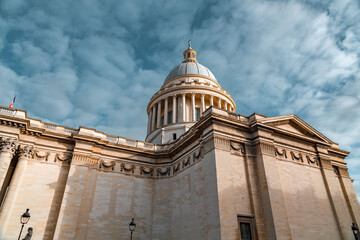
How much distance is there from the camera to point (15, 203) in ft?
70.4

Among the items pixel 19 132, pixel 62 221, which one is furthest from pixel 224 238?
pixel 19 132

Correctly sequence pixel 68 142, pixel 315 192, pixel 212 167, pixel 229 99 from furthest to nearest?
pixel 229 99, pixel 68 142, pixel 315 192, pixel 212 167

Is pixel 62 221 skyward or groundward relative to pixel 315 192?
groundward

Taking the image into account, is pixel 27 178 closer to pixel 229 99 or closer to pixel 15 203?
pixel 15 203

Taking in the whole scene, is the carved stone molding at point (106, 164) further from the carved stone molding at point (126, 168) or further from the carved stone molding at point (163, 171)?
the carved stone molding at point (163, 171)

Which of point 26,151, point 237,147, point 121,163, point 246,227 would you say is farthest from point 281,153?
point 26,151

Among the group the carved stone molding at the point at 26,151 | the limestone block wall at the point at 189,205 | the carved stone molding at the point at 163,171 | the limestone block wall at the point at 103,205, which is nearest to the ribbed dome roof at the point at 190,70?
A: the carved stone molding at the point at 163,171

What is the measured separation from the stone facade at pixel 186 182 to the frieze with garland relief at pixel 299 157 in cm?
11

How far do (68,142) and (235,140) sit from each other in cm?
1643

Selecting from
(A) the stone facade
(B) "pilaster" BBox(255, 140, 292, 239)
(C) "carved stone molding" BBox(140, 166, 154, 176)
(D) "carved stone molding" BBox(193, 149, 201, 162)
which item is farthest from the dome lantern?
(B) "pilaster" BBox(255, 140, 292, 239)

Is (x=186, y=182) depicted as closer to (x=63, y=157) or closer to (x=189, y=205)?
(x=189, y=205)

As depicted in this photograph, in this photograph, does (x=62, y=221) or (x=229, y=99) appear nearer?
(x=62, y=221)

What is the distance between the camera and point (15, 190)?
2145cm

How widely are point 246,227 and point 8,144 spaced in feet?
68.5
